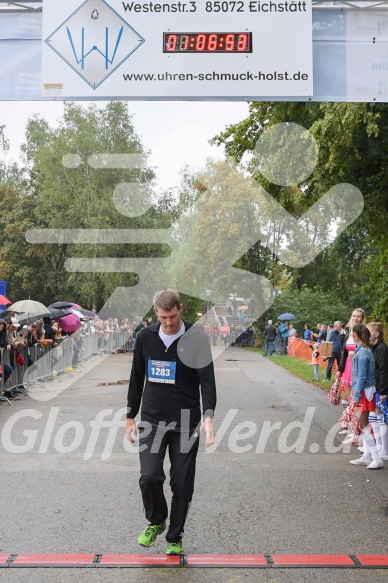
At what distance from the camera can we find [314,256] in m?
53.6

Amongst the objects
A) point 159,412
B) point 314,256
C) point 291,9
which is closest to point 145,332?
point 159,412

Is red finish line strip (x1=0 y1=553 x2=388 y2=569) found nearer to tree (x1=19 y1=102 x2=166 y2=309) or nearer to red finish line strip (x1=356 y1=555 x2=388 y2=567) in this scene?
red finish line strip (x1=356 y1=555 x2=388 y2=567)

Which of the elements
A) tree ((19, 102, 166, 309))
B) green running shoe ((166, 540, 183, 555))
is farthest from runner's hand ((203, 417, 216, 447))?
tree ((19, 102, 166, 309))

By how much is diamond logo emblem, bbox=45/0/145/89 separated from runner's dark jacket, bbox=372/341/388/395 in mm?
4212

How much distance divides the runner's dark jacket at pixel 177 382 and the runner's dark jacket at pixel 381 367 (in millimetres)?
4022

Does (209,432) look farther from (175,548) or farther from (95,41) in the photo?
(95,41)

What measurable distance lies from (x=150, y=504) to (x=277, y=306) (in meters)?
43.6

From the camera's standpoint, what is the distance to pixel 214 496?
7.86 meters

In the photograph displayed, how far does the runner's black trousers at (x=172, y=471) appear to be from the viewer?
5.95m

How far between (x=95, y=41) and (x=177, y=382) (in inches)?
165

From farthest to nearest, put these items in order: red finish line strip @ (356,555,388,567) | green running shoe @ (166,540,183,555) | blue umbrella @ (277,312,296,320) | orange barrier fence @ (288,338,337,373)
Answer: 1. blue umbrella @ (277,312,296,320)
2. orange barrier fence @ (288,338,337,373)
3. green running shoe @ (166,540,183,555)
4. red finish line strip @ (356,555,388,567)

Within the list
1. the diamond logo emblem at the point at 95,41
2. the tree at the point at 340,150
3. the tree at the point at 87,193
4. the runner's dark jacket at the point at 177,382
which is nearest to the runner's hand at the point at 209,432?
the runner's dark jacket at the point at 177,382

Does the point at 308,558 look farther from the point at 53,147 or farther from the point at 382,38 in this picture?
the point at 53,147

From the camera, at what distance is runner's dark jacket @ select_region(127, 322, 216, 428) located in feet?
19.7
